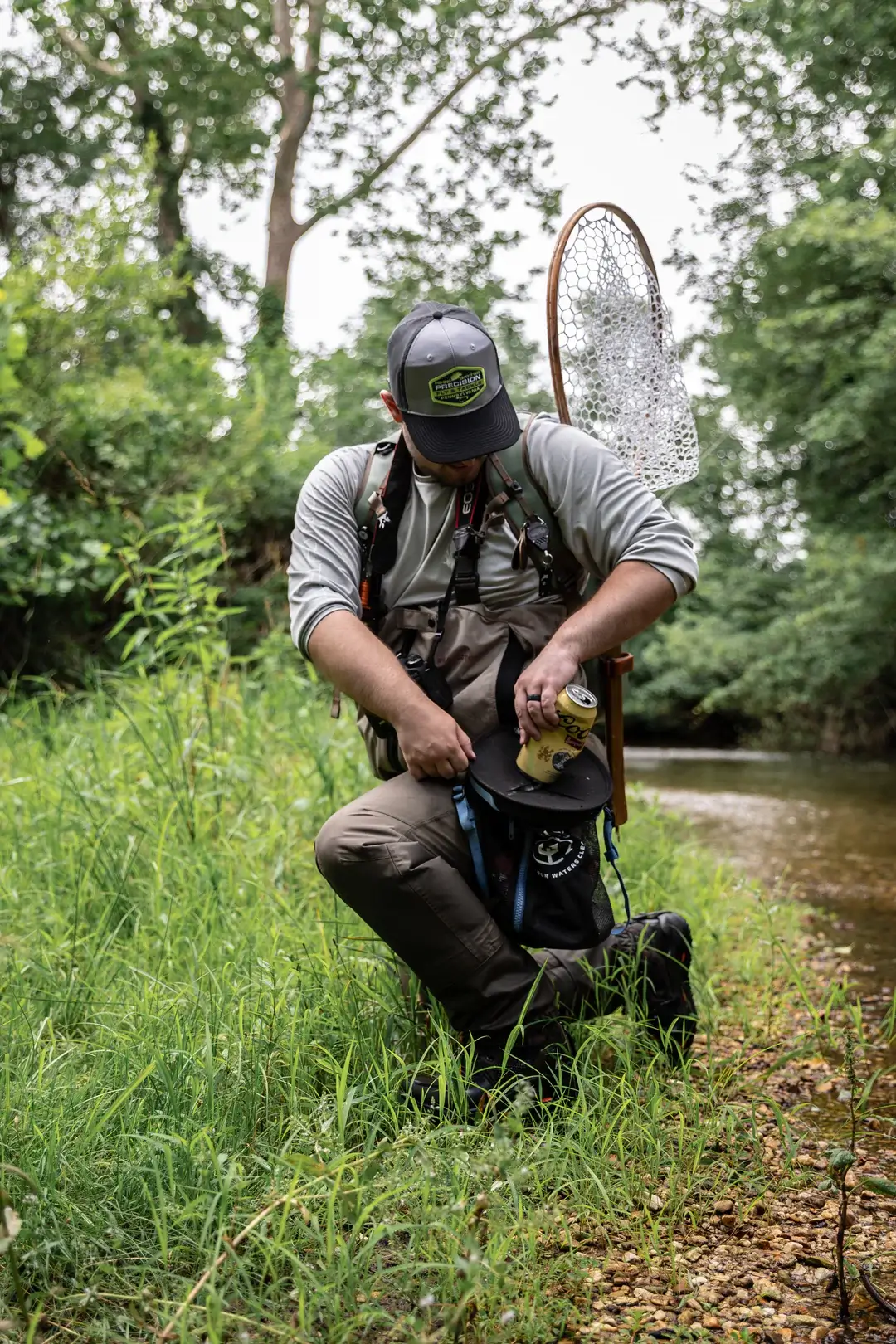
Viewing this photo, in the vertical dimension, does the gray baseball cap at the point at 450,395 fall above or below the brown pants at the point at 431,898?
above

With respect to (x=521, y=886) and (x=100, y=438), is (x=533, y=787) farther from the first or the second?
(x=100, y=438)

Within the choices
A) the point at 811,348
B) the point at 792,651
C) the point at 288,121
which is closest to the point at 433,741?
the point at 811,348

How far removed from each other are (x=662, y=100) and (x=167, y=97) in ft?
22.3

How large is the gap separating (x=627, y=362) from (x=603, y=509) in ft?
2.65

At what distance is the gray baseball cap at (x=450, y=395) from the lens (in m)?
2.55

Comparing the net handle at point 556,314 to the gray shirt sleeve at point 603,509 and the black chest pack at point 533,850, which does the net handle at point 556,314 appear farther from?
the black chest pack at point 533,850

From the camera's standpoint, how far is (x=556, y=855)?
2506 millimetres

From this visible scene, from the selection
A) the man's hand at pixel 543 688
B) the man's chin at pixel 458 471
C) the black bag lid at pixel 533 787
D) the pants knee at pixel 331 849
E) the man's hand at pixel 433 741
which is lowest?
the pants knee at pixel 331 849

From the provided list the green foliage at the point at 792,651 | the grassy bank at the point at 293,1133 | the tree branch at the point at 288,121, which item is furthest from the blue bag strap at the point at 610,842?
the tree branch at the point at 288,121

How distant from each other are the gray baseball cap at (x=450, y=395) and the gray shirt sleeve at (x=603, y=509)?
117 mm

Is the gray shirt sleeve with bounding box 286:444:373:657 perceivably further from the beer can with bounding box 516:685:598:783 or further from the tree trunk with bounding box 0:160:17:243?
the tree trunk with bounding box 0:160:17:243

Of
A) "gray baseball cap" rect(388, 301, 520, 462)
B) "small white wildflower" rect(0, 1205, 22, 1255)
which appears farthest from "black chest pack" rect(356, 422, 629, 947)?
"small white wildflower" rect(0, 1205, 22, 1255)

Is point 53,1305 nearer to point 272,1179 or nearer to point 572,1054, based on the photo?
point 272,1179

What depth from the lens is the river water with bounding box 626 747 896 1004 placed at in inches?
183
